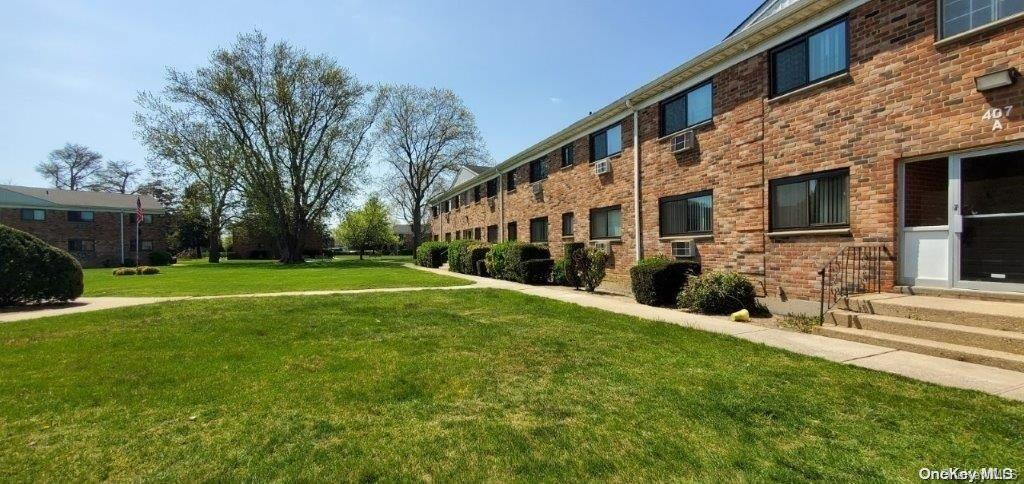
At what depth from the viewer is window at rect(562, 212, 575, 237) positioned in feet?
55.0

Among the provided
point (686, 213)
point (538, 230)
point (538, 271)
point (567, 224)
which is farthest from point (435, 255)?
point (686, 213)

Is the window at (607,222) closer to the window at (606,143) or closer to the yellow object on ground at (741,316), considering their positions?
the window at (606,143)

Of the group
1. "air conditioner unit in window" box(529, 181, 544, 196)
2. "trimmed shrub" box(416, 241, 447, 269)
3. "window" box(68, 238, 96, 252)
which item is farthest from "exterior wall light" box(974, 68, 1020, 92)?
"window" box(68, 238, 96, 252)

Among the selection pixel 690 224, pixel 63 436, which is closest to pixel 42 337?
pixel 63 436

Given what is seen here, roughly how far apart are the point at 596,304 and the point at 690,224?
3.13 m

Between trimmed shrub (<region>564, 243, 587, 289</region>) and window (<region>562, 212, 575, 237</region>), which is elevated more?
window (<region>562, 212, 575, 237</region>)

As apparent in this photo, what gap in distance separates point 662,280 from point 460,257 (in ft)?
46.0

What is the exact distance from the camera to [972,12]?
6.17 m

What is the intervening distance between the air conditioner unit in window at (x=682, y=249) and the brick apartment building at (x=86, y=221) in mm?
44044

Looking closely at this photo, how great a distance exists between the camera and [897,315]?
→ 6168 millimetres

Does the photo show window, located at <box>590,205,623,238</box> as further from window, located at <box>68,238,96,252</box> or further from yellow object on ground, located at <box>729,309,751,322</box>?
window, located at <box>68,238,96,252</box>

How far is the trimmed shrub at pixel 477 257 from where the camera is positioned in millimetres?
Answer: 20562

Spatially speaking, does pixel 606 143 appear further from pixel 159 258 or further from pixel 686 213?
pixel 159 258

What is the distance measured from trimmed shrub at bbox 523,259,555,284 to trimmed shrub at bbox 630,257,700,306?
5478mm
